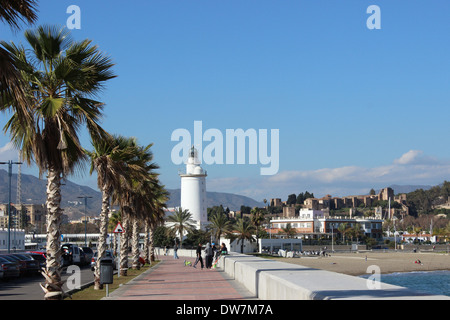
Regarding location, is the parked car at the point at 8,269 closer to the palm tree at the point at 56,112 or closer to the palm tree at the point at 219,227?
the palm tree at the point at 56,112

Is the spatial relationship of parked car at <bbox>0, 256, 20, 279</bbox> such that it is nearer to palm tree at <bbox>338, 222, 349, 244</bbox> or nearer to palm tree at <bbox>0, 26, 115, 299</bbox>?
palm tree at <bbox>0, 26, 115, 299</bbox>

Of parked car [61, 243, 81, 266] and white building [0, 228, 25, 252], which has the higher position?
parked car [61, 243, 81, 266]

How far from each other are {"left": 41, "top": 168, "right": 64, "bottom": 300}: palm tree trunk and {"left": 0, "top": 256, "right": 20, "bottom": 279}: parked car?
1302cm

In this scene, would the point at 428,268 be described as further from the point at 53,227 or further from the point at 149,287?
the point at 53,227

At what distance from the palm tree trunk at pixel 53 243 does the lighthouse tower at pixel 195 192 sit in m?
88.9

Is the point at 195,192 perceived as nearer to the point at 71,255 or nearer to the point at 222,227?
the point at 222,227

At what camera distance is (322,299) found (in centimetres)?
959

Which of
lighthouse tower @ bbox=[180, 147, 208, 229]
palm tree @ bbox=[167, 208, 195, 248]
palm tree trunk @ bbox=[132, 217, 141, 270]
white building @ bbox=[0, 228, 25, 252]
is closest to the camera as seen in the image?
palm tree trunk @ bbox=[132, 217, 141, 270]

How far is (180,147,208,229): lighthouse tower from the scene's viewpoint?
350 ft

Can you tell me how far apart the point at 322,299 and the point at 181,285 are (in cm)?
1499

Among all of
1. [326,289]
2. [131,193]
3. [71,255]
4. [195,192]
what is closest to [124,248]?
[131,193]

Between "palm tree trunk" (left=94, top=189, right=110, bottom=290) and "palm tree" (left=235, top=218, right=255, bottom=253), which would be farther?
"palm tree" (left=235, top=218, right=255, bottom=253)

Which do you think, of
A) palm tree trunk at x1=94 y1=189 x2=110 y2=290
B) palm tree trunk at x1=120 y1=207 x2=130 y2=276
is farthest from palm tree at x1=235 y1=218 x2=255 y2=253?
palm tree trunk at x1=94 y1=189 x2=110 y2=290
